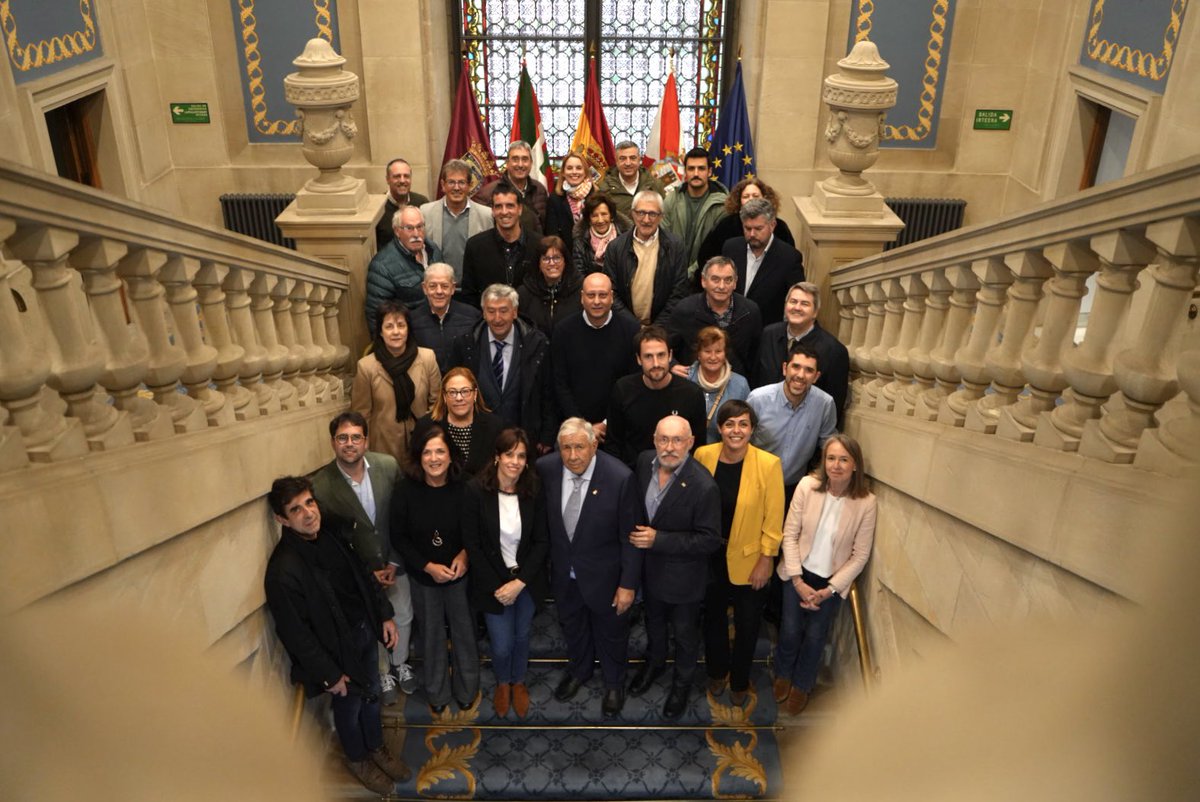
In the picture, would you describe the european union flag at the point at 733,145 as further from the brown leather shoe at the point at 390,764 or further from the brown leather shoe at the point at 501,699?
the brown leather shoe at the point at 390,764

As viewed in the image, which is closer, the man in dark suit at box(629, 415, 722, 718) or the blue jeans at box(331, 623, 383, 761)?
the man in dark suit at box(629, 415, 722, 718)

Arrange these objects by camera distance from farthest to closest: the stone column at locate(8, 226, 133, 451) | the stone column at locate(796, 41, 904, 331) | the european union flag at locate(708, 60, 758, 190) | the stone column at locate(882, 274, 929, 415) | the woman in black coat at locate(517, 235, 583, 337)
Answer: the european union flag at locate(708, 60, 758, 190), the stone column at locate(796, 41, 904, 331), the woman in black coat at locate(517, 235, 583, 337), the stone column at locate(882, 274, 929, 415), the stone column at locate(8, 226, 133, 451)

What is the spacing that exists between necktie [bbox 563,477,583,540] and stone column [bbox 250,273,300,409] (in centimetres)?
139

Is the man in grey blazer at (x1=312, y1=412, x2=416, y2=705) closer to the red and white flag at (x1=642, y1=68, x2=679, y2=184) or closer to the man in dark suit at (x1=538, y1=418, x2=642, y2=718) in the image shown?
the man in dark suit at (x1=538, y1=418, x2=642, y2=718)

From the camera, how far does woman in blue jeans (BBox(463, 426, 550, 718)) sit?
4.07 m

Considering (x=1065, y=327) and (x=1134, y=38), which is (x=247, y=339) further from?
(x=1134, y=38)

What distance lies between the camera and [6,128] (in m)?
5.62

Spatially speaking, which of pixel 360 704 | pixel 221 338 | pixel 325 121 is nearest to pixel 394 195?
pixel 325 121

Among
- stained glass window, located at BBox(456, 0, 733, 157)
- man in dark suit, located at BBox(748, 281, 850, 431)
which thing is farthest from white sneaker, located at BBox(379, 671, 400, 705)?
stained glass window, located at BBox(456, 0, 733, 157)

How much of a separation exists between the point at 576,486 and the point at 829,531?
1.16 metres

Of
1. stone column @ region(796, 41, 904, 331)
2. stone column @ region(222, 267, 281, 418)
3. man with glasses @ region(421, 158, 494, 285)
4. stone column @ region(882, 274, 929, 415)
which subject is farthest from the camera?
man with glasses @ region(421, 158, 494, 285)

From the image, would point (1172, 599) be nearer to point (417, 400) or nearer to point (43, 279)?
point (43, 279)

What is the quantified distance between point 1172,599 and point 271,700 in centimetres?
383

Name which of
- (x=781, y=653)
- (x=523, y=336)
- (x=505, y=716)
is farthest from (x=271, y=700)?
(x=781, y=653)
